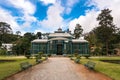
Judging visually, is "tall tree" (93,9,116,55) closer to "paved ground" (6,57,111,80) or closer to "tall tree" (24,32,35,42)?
"tall tree" (24,32,35,42)

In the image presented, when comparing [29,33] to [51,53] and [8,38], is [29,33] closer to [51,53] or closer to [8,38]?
[8,38]

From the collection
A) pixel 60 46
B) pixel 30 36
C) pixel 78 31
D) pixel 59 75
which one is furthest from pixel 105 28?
pixel 59 75

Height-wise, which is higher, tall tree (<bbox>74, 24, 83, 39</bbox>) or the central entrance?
tall tree (<bbox>74, 24, 83, 39</bbox>)

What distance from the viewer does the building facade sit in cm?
6166

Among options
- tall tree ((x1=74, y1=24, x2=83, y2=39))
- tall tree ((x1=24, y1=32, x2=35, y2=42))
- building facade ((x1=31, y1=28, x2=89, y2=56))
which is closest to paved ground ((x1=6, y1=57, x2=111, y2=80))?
building facade ((x1=31, y1=28, x2=89, y2=56))

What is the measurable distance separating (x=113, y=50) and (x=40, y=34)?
111 feet

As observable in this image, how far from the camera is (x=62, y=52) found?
202 ft

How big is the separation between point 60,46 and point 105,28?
1517 cm

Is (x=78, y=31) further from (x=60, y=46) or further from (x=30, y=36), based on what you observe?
(x=60, y=46)

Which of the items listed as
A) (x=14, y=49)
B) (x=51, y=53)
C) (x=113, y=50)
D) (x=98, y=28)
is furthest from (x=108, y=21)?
(x=14, y=49)

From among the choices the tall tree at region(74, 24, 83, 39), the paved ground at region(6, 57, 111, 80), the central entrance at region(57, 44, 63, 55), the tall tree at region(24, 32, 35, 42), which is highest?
the tall tree at region(74, 24, 83, 39)

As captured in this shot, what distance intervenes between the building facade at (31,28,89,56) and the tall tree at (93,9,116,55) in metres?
7.30

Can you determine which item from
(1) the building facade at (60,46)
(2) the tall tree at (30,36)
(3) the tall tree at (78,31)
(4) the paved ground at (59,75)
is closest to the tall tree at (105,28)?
(1) the building facade at (60,46)

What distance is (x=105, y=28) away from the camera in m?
68.6
